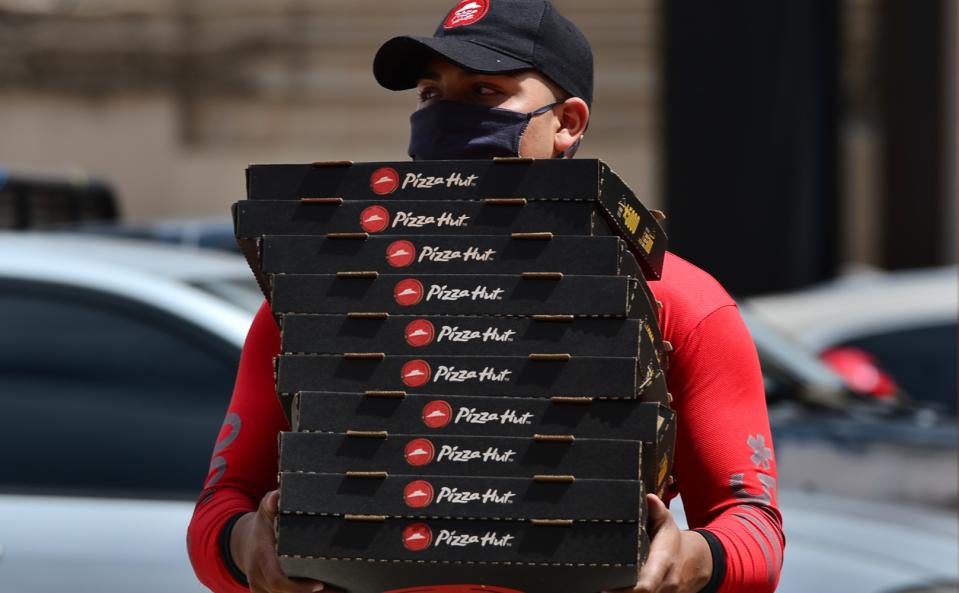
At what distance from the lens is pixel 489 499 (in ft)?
5.82

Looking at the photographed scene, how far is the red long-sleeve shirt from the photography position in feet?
6.32

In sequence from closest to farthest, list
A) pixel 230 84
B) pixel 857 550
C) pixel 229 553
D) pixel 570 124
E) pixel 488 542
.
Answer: pixel 488 542 → pixel 229 553 → pixel 570 124 → pixel 857 550 → pixel 230 84

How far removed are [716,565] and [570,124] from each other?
58 cm

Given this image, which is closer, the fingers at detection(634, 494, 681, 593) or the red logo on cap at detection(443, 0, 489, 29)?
the fingers at detection(634, 494, 681, 593)

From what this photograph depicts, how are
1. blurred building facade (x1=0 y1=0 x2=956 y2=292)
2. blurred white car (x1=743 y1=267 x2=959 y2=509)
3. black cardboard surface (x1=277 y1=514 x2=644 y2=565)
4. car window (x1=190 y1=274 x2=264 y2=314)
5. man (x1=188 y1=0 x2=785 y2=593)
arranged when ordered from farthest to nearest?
blurred building facade (x1=0 y1=0 x2=956 y2=292), blurred white car (x1=743 y1=267 x2=959 y2=509), car window (x1=190 y1=274 x2=264 y2=314), man (x1=188 y1=0 x2=785 y2=593), black cardboard surface (x1=277 y1=514 x2=644 y2=565)

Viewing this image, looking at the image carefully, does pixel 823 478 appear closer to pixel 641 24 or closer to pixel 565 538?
pixel 565 538

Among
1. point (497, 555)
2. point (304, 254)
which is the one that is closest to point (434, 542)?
point (497, 555)

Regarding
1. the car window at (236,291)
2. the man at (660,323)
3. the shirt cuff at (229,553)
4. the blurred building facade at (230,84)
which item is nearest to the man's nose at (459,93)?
the man at (660,323)

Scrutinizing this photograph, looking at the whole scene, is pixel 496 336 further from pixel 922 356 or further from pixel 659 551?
pixel 922 356

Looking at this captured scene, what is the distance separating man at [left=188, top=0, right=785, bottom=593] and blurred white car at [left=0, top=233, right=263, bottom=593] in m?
1.34

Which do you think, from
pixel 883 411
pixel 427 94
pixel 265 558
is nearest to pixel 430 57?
pixel 427 94

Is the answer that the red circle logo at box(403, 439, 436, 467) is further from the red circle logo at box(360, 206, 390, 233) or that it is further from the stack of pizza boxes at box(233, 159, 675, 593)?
the red circle logo at box(360, 206, 390, 233)

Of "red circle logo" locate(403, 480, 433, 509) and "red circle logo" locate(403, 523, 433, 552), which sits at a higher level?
"red circle logo" locate(403, 480, 433, 509)

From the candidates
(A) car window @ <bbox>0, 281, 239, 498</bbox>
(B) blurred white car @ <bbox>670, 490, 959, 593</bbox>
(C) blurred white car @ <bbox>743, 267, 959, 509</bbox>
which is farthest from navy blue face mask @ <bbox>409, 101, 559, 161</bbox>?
(C) blurred white car @ <bbox>743, 267, 959, 509</bbox>
